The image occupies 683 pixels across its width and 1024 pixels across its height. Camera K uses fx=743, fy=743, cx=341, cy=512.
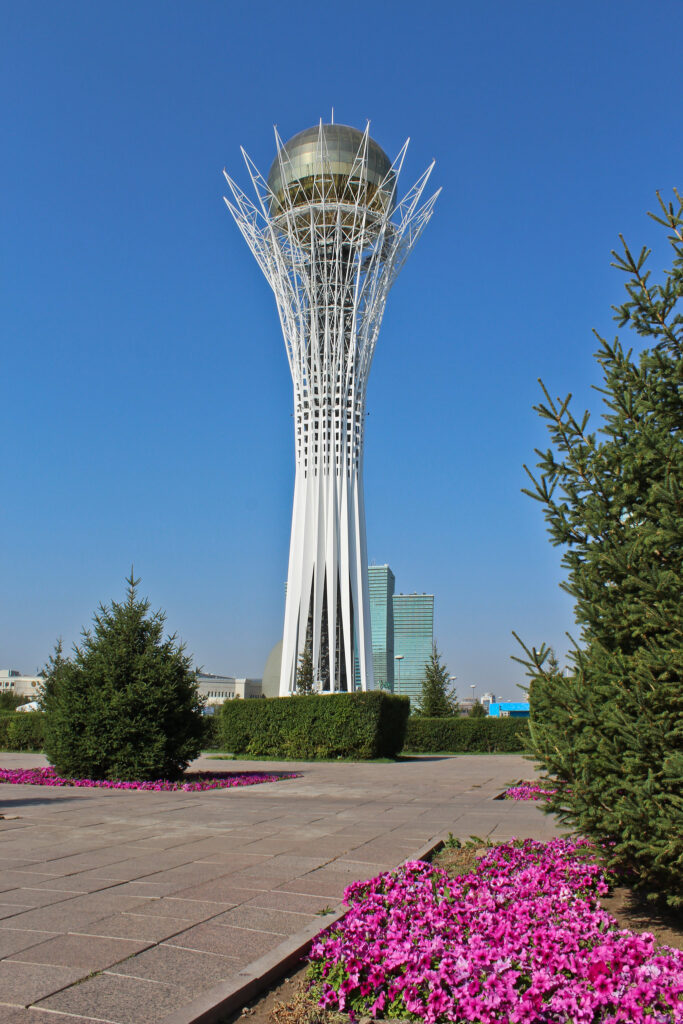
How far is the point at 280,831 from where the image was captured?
845cm

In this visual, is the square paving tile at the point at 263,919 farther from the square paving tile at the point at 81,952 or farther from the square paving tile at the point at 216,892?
the square paving tile at the point at 81,952

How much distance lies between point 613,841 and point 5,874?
4672 millimetres

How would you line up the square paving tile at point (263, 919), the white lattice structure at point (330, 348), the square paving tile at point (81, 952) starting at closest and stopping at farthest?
the square paving tile at point (81, 952)
the square paving tile at point (263, 919)
the white lattice structure at point (330, 348)

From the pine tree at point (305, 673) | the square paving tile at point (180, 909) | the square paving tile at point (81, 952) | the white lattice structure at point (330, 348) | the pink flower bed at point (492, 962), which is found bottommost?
the square paving tile at point (180, 909)

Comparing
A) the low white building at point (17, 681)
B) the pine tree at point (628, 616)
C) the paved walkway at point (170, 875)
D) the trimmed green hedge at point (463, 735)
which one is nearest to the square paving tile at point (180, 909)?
the paved walkway at point (170, 875)

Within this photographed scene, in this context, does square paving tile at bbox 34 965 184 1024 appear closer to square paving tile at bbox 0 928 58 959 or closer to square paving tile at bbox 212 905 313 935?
square paving tile at bbox 0 928 58 959

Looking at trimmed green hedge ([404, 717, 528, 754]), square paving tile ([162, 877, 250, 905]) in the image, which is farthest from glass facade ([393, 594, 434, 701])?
square paving tile ([162, 877, 250, 905])

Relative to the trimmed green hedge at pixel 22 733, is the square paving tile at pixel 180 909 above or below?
below

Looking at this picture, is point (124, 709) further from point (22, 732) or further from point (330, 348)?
point (330, 348)

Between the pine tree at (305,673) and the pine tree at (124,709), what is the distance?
20496 mm

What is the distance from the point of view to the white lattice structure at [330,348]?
131ft

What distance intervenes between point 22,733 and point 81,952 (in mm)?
24249

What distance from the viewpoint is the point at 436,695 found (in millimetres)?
33281

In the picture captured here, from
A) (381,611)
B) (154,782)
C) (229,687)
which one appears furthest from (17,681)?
(154,782)
